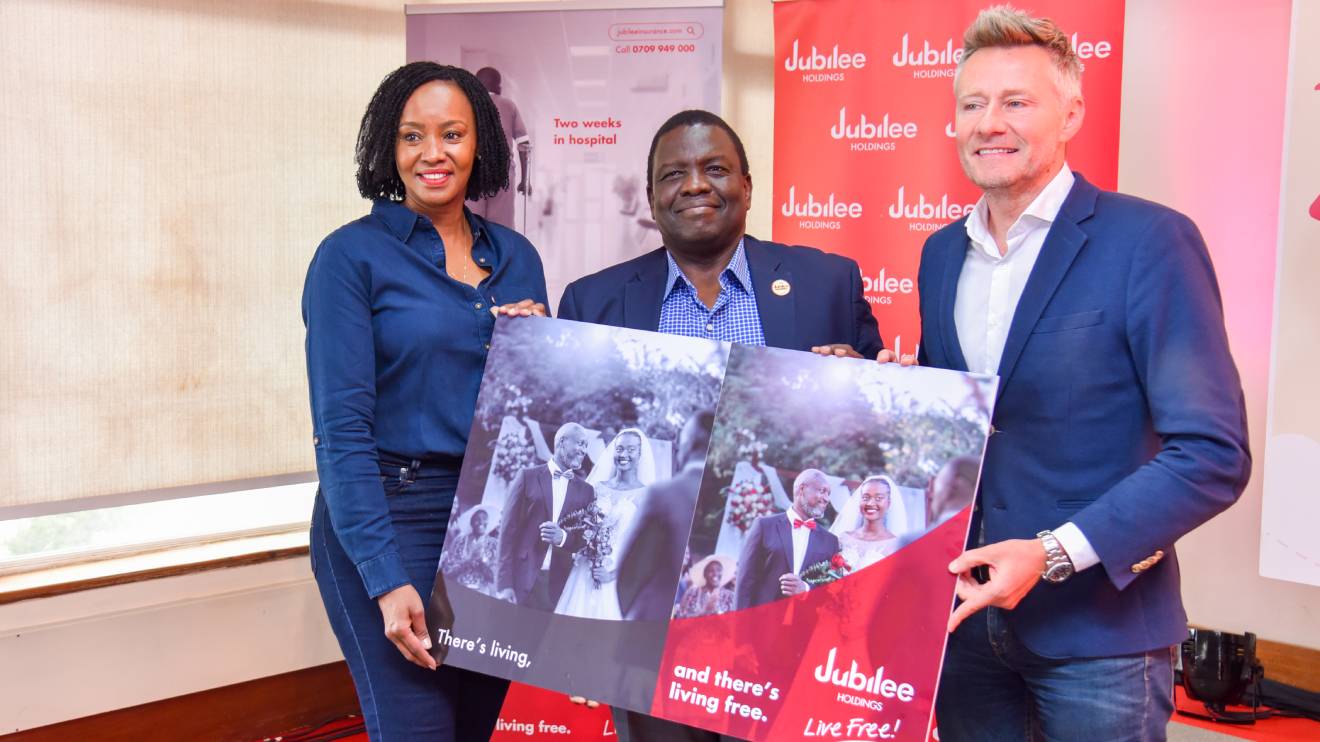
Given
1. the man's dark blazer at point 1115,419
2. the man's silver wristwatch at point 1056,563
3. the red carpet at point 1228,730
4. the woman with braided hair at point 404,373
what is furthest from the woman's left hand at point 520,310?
the red carpet at point 1228,730

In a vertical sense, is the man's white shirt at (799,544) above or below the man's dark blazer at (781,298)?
below

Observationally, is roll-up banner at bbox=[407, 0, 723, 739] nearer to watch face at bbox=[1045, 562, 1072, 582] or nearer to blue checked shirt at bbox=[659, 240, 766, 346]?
blue checked shirt at bbox=[659, 240, 766, 346]

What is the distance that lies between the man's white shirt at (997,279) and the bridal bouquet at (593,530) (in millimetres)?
767

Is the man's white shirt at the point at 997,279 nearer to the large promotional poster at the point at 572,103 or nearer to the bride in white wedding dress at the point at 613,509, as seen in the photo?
the bride in white wedding dress at the point at 613,509

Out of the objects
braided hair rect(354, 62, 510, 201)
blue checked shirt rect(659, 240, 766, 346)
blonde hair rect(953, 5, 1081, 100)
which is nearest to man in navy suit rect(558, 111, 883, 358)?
blue checked shirt rect(659, 240, 766, 346)

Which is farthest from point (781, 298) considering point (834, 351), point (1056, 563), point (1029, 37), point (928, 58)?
point (928, 58)

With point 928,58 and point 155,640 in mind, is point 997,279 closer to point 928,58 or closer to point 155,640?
point 928,58

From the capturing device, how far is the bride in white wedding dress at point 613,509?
1872 millimetres

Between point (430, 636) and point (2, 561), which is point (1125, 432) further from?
point (2, 561)

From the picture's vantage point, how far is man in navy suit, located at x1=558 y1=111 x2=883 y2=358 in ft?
7.54

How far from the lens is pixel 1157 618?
176cm

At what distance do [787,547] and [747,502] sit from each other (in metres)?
0.11

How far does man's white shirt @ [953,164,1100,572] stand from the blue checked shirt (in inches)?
19.8

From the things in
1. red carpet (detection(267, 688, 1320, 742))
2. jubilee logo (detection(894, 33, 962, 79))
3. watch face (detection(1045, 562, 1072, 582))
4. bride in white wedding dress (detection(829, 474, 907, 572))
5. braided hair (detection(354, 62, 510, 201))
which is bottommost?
red carpet (detection(267, 688, 1320, 742))
